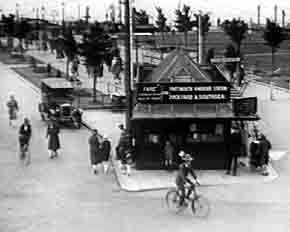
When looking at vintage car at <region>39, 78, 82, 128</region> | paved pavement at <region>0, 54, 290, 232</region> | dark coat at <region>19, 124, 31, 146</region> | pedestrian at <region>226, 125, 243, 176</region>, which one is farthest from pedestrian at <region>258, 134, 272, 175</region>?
vintage car at <region>39, 78, 82, 128</region>

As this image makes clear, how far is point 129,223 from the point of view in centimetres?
1391

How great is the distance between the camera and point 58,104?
99.1 feet

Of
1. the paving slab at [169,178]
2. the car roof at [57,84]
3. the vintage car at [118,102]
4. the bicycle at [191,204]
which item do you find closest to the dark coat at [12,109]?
the car roof at [57,84]

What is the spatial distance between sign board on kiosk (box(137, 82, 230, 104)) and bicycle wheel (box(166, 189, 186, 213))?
4307 millimetres

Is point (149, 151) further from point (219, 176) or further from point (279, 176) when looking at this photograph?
point (279, 176)

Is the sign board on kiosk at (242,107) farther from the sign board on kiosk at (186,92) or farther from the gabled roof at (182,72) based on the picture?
the gabled roof at (182,72)

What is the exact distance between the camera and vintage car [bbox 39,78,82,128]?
27688 mm

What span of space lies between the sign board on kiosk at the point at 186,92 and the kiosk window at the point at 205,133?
0.67m

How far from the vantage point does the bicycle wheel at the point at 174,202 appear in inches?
573

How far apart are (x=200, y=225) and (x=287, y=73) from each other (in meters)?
41.6

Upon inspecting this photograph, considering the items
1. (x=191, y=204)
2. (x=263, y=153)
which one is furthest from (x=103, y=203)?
(x=263, y=153)

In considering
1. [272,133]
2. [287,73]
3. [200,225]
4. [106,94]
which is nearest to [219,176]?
[200,225]

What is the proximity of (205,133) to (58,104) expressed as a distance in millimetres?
12556

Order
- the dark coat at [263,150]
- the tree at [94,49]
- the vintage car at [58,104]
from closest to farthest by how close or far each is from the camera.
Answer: the dark coat at [263,150] → the vintage car at [58,104] → the tree at [94,49]
